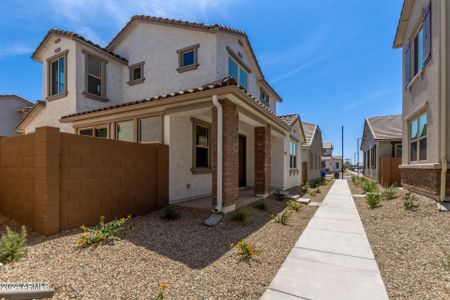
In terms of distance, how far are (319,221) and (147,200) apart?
5228 mm

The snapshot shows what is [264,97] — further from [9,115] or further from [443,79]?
[9,115]

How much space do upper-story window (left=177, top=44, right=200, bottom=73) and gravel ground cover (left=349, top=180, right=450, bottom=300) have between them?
877 centimetres

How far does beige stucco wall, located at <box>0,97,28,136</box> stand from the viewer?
650 inches

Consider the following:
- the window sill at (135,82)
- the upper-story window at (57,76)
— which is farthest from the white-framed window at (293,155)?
the upper-story window at (57,76)

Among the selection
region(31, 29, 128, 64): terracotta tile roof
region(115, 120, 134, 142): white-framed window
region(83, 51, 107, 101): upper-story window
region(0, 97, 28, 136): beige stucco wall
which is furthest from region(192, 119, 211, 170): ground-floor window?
region(0, 97, 28, 136): beige stucco wall

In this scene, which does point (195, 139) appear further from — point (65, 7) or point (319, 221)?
point (65, 7)

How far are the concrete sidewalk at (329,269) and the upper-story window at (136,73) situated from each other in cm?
1027

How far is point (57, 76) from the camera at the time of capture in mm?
11234

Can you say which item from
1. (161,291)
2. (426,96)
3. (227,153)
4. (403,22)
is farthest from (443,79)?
(161,291)

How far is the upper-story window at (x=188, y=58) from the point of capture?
9.86m

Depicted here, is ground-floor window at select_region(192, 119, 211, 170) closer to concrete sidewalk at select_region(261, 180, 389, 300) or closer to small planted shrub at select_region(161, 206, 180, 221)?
small planted shrub at select_region(161, 206, 180, 221)

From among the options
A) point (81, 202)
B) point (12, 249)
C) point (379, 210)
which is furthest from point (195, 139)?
point (379, 210)

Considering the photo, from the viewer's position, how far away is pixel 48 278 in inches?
123

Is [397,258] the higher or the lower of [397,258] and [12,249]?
the lower
